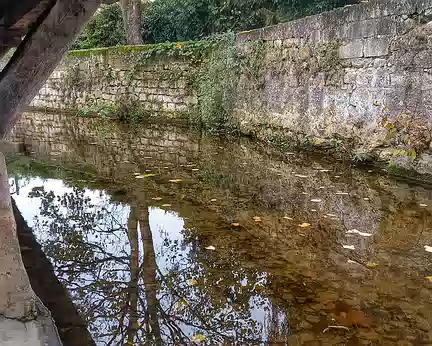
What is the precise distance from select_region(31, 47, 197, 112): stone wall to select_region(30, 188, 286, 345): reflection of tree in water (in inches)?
290

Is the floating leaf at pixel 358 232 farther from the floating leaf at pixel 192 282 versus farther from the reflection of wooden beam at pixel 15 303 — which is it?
the reflection of wooden beam at pixel 15 303

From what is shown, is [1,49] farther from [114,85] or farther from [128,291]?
[114,85]

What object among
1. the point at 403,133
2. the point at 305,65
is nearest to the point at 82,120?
the point at 305,65

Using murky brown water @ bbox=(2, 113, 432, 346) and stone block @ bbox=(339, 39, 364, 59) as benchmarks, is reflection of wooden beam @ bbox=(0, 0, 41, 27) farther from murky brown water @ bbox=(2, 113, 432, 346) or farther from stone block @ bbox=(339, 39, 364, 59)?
stone block @ bbox=(339, 39, 364, 59)

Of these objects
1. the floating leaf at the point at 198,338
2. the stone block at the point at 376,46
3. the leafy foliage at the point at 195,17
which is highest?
the leafy foliage at the point at 195,17

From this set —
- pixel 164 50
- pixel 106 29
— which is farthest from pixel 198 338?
pixel 106 29

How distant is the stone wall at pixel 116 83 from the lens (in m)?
11.4

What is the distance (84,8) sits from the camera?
2721 millimetres

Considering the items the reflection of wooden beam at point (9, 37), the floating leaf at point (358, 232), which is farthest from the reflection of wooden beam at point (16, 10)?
the floating leaf at point (358, 232)

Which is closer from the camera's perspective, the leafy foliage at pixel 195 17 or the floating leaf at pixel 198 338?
the floating leaf at pixel 198 338

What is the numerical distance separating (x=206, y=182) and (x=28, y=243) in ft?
7.67

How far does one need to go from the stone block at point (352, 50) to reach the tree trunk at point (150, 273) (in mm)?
3712

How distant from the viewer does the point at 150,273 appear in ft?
10.3

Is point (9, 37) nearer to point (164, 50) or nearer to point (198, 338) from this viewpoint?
point (198, 338)
